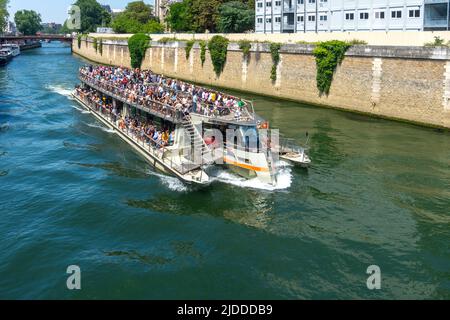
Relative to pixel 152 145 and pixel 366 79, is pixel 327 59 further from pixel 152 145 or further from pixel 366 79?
pixel 152 145

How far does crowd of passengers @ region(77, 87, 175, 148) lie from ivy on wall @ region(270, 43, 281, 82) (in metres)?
17.8

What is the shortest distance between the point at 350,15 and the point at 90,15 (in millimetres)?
116007

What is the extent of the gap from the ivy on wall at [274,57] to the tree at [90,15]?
111 meters

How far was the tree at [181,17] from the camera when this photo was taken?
83.4 metres

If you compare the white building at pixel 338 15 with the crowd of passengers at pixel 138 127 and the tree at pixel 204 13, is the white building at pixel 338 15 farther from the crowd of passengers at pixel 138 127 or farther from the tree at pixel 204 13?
the crowd of passengers at pixel 138 127

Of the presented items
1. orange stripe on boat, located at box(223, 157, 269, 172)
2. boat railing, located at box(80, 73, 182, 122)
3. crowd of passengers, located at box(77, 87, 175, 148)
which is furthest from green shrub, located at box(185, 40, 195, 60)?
orange stripe on boat, located at box(223, 157, 269, 172)

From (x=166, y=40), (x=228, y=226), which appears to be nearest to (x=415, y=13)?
(x=228, y=226)

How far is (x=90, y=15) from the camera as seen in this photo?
154500 millimetres

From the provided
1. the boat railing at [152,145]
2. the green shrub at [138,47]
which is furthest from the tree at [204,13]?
the boat railing at [152,145]

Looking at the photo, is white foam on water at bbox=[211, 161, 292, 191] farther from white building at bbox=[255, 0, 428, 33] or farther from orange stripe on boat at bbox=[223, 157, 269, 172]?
white building at bbox=[255, 0, 428, 33]

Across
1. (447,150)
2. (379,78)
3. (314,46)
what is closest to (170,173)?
(447,150)

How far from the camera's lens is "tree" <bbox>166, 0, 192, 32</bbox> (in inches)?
3282
